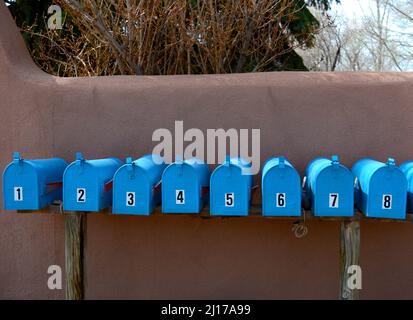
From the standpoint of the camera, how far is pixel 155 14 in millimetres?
5195

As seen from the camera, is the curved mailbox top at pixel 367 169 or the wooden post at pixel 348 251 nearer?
the curved mailbox top at pixel 367 169

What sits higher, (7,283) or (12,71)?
(12,71)

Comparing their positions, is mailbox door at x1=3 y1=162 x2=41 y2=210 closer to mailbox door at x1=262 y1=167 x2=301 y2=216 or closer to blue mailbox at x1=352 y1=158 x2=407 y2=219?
mailbox door at x1=262 y1=167 x2=301 y2=216

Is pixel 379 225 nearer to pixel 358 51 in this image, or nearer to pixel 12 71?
pixel 12 71

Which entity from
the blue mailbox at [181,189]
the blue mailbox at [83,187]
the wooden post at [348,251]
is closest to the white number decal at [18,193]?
the blue mailbox at [83,187]

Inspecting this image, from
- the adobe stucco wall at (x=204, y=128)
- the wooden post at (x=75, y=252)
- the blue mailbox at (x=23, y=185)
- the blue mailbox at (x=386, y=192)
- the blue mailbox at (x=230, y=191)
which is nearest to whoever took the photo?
the blue mailbox at (x=386, y=192)

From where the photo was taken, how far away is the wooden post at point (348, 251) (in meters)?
3.21

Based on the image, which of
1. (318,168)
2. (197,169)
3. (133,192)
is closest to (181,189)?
(197,169)

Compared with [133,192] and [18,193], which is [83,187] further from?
[18,193]

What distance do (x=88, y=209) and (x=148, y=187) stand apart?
1.40 ft

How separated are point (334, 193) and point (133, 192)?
1.30 metres

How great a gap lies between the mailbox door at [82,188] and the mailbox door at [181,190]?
1.50 feet

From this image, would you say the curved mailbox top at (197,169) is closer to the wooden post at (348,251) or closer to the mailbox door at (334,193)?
the mailbox door at (334,193)

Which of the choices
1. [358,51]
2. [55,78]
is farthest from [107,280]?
[358,51]
